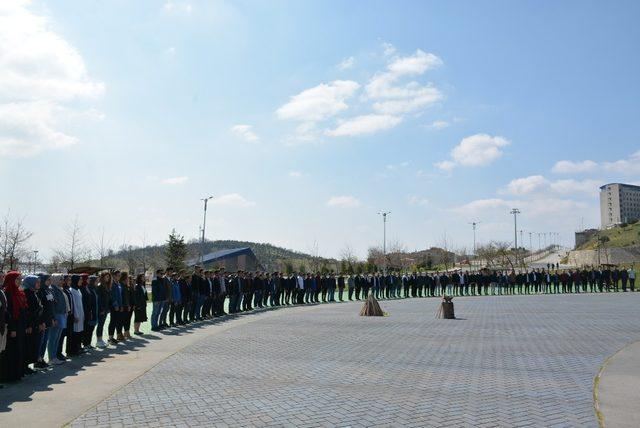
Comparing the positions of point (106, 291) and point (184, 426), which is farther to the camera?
point (106, 291)

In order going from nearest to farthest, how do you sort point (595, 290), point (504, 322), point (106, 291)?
point (106, 291) < point (504, 322) < point (595, 290)

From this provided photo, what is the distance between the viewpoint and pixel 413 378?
8906 millimetres

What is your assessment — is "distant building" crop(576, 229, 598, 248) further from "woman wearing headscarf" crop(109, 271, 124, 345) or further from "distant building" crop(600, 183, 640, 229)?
"woman wearing headscarf" crop(109, 271, 124, 345)

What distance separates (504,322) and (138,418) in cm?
1401

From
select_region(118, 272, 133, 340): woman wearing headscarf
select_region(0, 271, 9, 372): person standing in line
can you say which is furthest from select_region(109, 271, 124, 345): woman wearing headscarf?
select_region(0, 271, 9, 372): person standing in line

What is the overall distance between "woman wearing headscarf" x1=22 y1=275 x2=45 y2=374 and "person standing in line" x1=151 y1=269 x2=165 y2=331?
21.0ft

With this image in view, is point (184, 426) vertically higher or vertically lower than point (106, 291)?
lower

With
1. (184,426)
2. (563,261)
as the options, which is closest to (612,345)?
(184,426)

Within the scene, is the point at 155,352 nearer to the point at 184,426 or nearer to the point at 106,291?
the point at 106,291

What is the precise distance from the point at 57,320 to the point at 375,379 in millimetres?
6475

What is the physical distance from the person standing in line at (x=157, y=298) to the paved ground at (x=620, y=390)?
12.0 metres

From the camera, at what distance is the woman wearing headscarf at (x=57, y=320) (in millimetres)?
10648

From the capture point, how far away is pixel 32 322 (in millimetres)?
9406

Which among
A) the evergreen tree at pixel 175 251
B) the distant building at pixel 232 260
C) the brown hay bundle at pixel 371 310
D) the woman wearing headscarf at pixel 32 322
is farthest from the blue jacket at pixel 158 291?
the distant building at pixel 232 260
